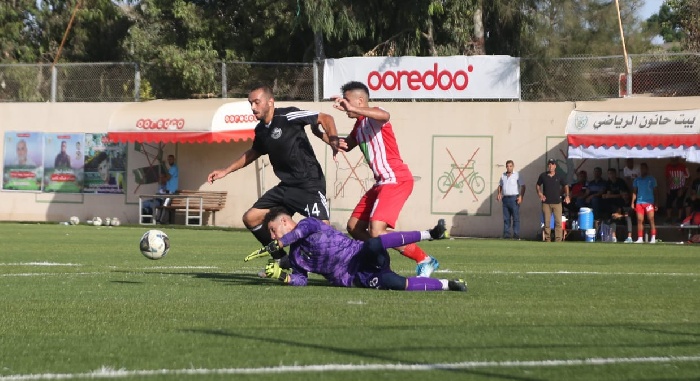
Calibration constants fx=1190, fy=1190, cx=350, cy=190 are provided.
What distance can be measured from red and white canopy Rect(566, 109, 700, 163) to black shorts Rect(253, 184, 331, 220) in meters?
16.5

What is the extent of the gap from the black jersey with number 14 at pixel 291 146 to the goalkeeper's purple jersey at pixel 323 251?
5.00 ft

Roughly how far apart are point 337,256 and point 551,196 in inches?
702

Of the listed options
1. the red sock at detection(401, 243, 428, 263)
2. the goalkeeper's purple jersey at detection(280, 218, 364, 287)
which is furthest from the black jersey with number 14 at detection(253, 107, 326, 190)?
the goalkeeper's purple jersey at detection(280, 218, 364, 287)

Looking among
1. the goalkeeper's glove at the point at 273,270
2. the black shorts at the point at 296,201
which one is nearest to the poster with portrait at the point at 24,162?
the black shorts at the point at 296,201

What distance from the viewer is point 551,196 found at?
92.8 feet

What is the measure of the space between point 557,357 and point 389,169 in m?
5.62

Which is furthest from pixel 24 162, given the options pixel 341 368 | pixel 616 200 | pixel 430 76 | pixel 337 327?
pixel 341 368

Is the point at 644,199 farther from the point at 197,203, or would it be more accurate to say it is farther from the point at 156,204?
the point at 156,204

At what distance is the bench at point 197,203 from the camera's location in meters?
33.9

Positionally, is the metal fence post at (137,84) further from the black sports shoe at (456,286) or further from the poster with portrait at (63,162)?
the black sports shoe at (456,286)

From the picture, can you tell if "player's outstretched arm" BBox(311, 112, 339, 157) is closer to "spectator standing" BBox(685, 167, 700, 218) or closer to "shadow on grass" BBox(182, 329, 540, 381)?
"shadow on grass" BBox(182, 329, 540, 381)

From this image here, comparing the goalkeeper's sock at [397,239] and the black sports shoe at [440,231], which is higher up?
the black sports shoe at [440,231]

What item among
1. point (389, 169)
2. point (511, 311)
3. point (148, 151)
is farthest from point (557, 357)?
point (148, 151)

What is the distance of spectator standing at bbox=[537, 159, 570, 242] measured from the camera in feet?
92.7
